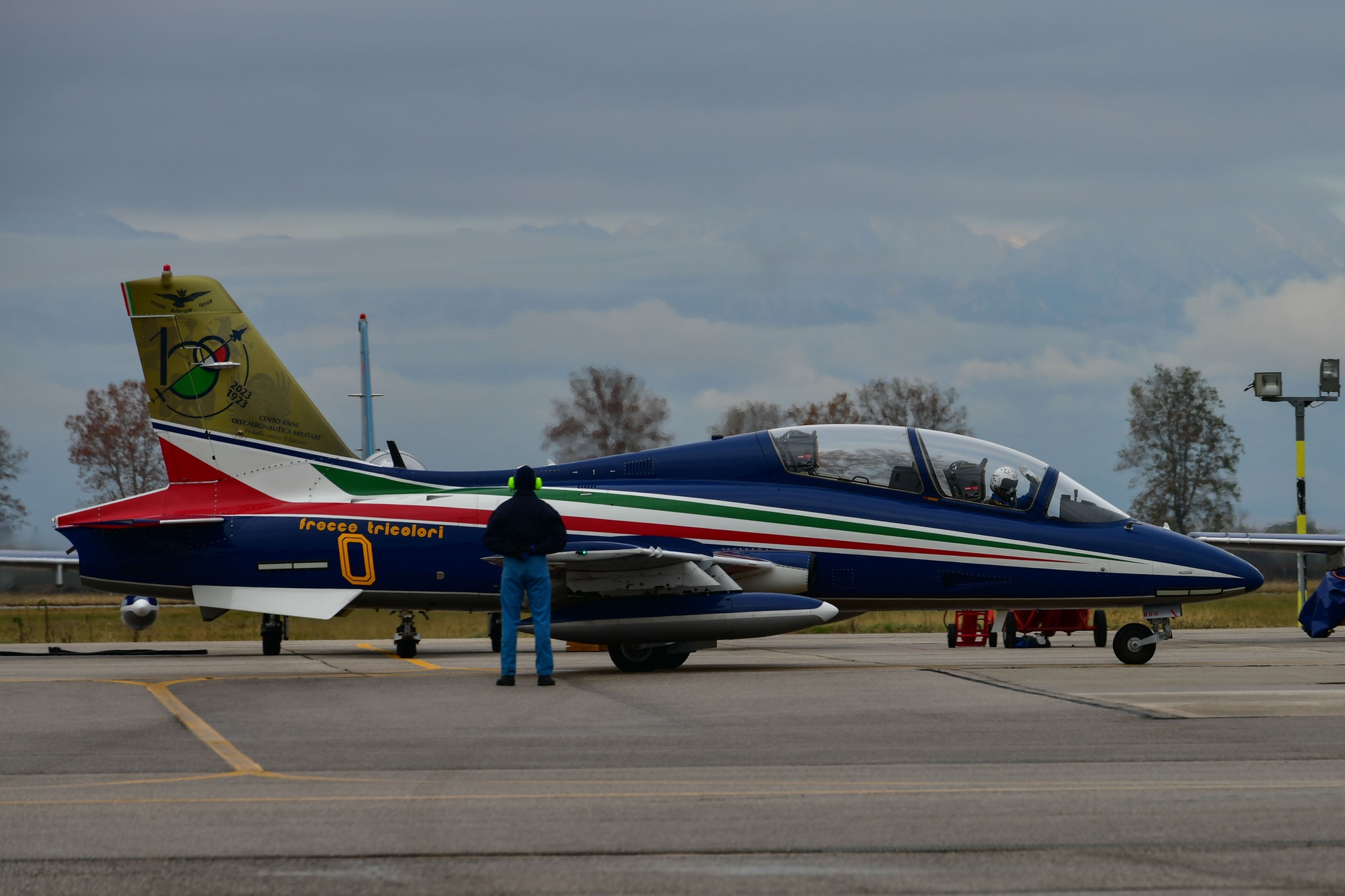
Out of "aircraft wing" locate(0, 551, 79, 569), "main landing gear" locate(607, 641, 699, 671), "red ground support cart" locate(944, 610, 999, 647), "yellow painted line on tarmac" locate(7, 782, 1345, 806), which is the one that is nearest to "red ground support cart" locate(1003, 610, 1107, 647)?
"red ground support cart" locate(944, 610, 999, 647)

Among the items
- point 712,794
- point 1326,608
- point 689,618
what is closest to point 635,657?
point 689,618

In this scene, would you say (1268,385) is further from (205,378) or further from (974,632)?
(205,378)

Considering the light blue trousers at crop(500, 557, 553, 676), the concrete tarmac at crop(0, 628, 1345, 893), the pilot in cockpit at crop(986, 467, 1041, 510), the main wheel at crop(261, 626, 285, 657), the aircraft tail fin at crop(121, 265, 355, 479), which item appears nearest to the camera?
the concrete tarmac at crop(0, 628, 1345, 893)

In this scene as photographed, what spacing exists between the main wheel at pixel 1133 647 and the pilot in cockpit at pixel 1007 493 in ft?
5.43

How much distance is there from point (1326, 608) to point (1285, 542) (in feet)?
20.6

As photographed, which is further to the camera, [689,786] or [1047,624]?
[1047,624]

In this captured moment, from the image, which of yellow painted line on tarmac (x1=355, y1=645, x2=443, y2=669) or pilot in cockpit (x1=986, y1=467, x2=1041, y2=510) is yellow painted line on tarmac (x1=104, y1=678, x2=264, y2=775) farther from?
pilot in cockpit (x1=986, y1=467, x2=1041, y2=510)

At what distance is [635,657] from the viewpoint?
45.6 feet

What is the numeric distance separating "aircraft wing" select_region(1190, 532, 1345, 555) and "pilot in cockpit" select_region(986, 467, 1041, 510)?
14.9 m

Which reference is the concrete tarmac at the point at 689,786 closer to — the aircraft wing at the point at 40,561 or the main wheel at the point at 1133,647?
the main wheel at the point at 1133,647

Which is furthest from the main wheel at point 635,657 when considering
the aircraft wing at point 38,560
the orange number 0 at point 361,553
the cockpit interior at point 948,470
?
the aircraft wing at point 38,560

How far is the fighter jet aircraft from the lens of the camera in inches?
532

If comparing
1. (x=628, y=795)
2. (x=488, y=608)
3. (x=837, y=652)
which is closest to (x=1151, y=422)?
(x=837, y=652)

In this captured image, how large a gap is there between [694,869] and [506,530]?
300 inches
